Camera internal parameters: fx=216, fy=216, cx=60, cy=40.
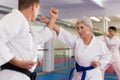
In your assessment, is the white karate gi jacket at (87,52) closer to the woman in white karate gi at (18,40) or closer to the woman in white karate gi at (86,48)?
the woman in white karate gi at (86,48)

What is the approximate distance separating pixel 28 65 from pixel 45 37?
2.02 feet

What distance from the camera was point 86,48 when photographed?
2938 mm

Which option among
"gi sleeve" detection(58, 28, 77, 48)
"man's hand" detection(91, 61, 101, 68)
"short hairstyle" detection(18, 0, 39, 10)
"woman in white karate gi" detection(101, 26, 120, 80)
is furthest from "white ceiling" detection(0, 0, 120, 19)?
"short hairstyle" detection(18, 0, 39, 10)

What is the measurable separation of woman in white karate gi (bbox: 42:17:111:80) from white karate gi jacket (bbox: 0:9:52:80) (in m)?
1.19

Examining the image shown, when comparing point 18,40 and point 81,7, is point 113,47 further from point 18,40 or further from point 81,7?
point 18,40

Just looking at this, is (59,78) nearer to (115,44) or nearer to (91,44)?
(115,44)

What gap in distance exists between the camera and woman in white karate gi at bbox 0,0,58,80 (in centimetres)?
151

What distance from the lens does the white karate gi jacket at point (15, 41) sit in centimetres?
151

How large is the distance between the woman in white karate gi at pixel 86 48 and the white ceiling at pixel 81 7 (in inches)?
147

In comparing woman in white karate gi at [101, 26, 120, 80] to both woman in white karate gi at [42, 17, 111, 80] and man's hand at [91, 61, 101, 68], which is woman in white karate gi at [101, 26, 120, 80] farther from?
man's hand at [91, 61, 101, 68]

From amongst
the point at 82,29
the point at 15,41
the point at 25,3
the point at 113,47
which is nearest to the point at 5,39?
the point at 15,41

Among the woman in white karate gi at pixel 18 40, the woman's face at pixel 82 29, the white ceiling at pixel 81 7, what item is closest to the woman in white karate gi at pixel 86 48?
the woman's face at pixel 82 29

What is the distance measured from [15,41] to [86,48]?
1466mm

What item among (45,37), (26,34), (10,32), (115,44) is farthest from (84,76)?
(115,44)
